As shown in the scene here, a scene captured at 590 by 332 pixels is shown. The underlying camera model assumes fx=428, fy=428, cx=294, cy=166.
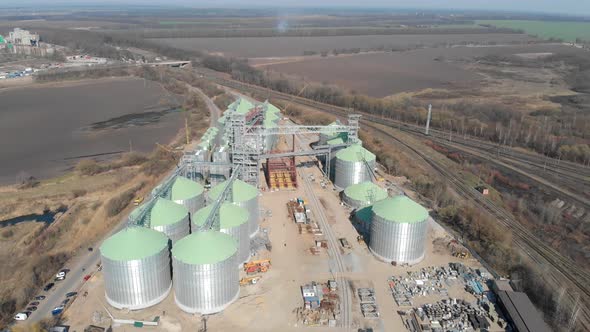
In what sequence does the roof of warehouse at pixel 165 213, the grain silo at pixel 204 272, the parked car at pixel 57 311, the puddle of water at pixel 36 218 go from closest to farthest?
the grain silo at pixel 204 272, the parked car at pixel 57 311, the roof of warehouse at pixel 165 213, the puddle of water at pixel 36 218

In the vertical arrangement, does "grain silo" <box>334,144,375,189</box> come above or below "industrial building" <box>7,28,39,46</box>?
below

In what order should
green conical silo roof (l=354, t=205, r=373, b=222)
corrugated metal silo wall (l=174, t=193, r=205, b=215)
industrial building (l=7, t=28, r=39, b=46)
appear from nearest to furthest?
corrugated metal silo wall (l=174, t=193, r=205, b=215) → green conical silo roof (l=354, t=205, r=373, b=222) → industrial building (l=7, t=28, r=39, b=46)

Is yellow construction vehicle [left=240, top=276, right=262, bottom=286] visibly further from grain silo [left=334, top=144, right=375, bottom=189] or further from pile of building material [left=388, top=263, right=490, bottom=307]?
grain silo [left=334, top=144, right=375, bottom=189]

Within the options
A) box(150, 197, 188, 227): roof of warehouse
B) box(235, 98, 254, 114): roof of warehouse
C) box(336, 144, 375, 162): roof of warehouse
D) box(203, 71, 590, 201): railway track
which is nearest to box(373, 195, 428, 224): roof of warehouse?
box(336, 144, 375, 162): roof of warehouse

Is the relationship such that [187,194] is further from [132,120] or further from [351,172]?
[132,120]

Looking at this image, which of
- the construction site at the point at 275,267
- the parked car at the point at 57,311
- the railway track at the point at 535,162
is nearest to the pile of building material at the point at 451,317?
the construction site at the point at 275,267

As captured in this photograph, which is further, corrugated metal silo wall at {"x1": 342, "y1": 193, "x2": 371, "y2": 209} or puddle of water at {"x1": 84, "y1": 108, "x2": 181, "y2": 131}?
puddle of water at {"x1": 84, "y1": 108, "x2": 181, "y2": 131}

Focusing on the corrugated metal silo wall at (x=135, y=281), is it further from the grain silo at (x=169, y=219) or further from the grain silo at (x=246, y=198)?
the grain silo at (x=246, y=198)
